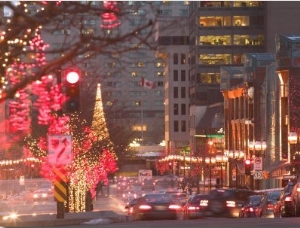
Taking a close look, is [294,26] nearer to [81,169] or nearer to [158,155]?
[158,155]

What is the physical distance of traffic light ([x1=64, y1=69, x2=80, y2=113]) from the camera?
23297 mm

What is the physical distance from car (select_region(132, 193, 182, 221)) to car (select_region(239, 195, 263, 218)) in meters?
2.94

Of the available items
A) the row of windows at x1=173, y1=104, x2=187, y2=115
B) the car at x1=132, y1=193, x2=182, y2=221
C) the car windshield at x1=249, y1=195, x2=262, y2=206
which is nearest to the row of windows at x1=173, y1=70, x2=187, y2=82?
the row of windows at x1=173, y1=104, x2=187, y2=115

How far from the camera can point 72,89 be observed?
2395cm

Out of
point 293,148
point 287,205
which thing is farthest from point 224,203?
point 293,148

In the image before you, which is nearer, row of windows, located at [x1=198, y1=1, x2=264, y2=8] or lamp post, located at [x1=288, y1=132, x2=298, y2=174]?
lamp post, located at [x1=288, y1=132, x2=298, y2=174]

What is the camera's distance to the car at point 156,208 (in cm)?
3722

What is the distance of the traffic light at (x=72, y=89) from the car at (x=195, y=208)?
1548 cm

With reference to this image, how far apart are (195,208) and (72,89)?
16.5m

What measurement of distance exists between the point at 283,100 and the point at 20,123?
50821 millimetres

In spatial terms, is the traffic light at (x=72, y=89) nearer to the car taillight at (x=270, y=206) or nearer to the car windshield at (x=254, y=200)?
the car taillight at (x=270, y=206)

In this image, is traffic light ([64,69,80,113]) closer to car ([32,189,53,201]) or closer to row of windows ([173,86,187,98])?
car ([32,189,53,201])

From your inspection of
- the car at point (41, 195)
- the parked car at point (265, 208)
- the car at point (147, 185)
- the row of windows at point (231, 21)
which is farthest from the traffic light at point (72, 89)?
the row of windows at point (231, 21)

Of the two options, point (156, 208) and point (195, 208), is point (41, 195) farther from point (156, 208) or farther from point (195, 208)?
point (156, 208)
